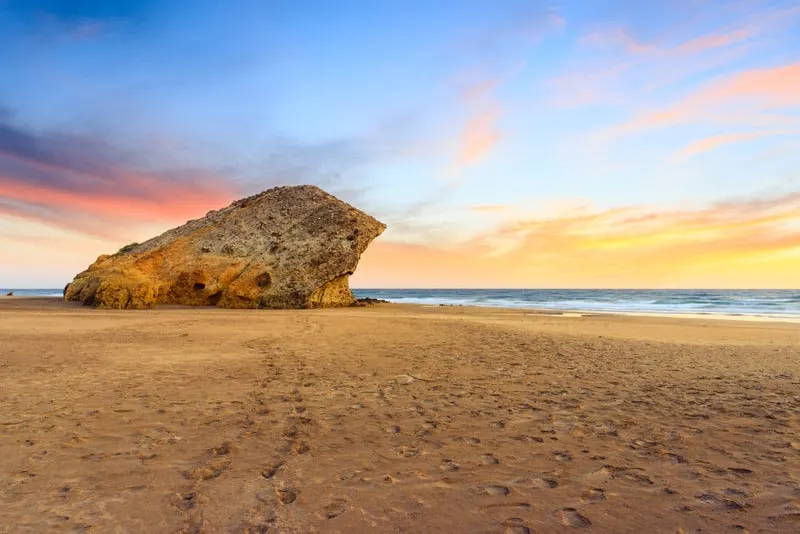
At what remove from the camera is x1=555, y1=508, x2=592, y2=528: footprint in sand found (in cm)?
343

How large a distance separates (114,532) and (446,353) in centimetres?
847

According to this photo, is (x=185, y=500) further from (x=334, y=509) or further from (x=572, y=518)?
(x=572, y=518)

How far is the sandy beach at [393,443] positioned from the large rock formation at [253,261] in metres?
17.3

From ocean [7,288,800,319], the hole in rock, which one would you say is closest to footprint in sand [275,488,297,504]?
the hole in rock

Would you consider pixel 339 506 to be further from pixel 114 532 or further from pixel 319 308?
pixel 319 308

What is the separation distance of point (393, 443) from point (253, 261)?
2634 centimetres

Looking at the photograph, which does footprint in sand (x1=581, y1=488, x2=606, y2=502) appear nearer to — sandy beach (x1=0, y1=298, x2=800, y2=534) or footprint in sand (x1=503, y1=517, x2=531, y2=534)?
sandy beach (x1=0, y1=298, x2=800, y2=534)

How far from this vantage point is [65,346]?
36.6 feet

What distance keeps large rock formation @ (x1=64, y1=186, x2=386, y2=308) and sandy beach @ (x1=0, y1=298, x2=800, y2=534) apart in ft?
56.9

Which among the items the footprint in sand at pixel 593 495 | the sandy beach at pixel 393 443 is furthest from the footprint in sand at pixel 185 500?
the footprint in sand at pixel 593 495

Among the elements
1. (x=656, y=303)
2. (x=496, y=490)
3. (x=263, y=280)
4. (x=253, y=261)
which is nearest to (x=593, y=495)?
(x=496, y=490)

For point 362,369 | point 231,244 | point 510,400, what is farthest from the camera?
point 231,244

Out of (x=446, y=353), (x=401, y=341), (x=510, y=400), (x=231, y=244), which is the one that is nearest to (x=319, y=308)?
(x=231, y=244)

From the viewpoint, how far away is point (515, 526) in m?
3.41
